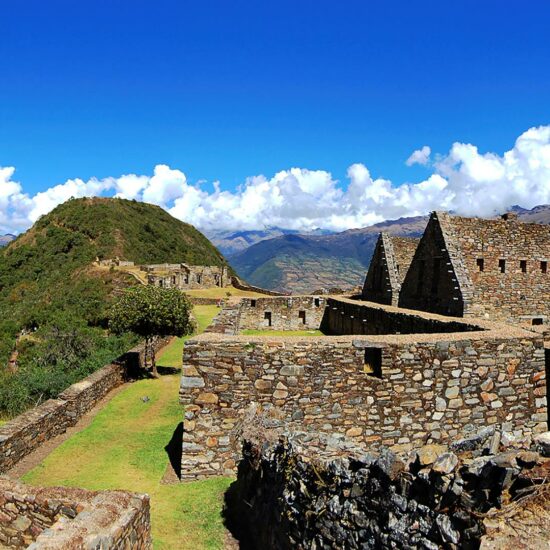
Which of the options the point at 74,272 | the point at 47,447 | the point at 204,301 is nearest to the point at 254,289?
the point at 204,301

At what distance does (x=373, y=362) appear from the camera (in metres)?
8.52

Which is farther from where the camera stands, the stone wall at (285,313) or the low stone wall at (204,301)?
the low stone wall at (204,301)

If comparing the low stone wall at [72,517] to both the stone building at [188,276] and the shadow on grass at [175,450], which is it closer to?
the shadow on grass at [175,450]

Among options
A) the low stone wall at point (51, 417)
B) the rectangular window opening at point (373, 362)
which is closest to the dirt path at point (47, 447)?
the low stone wall at point (51, 417)

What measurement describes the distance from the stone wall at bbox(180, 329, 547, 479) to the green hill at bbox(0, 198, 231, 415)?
10.5m

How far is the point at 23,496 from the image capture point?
6.44 meters

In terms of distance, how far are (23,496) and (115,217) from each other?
86.6 meters

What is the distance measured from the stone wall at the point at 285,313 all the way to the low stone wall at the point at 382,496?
1876 cm

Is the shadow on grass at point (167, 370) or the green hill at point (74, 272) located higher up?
the green hill at point (74, 272)

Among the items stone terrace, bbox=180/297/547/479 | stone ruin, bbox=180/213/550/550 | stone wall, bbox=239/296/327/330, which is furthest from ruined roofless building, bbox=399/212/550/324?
stone wall, bbox=239/296/327/330

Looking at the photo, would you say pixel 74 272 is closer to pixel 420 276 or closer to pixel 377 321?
pixel 420 276

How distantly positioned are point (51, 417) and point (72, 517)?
6.56 meters

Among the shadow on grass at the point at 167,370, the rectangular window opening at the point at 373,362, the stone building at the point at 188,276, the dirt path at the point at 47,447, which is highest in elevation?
the stone building at the point at 188,276

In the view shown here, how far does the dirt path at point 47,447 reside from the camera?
10153 millimetres
